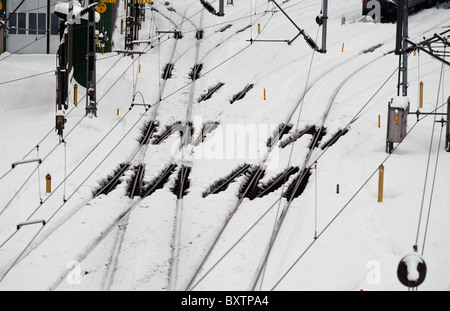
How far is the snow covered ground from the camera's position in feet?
47.9

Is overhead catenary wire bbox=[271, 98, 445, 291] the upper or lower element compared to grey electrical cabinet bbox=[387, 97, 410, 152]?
lower

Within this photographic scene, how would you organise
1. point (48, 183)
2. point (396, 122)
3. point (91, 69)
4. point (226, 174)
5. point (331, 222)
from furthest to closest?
point (91, 69) → point (226, 174) → point (396, 122) → point (48, 183) → point (331, 222)

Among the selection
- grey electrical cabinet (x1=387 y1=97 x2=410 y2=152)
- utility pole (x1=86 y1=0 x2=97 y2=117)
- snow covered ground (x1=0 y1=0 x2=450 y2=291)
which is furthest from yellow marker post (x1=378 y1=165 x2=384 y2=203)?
utility pole (x1=86 y1=0 x2=97 y2=117)

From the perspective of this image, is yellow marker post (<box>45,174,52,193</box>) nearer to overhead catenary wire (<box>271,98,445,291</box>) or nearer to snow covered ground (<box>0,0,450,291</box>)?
snow covered ground (<box>0,0,450,291</box>)

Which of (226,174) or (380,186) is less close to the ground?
(380,186)

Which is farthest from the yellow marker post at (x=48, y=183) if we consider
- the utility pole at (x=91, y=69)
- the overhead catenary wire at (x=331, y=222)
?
the overhead catenary wire at (x=331, y=222)

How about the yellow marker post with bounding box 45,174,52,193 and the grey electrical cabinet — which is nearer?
the yellow marker post with bounding box 45,174,52,193

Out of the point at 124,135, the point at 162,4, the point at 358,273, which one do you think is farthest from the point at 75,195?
the point at 162,4

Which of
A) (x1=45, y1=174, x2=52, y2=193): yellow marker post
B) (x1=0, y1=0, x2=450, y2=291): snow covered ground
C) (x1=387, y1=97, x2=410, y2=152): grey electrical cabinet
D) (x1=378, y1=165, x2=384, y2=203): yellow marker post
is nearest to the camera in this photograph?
(x1=0, y1=0, x2=450, y2=291): snow covered ground

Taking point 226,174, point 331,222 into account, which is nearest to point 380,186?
point 331,222

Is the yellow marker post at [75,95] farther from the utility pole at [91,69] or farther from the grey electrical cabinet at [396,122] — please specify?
the grey electrical cabinet at [396,122]

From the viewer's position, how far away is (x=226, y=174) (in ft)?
66.3

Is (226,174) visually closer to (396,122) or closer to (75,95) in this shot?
(396,122)

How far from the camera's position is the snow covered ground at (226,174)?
1460 centimetres
